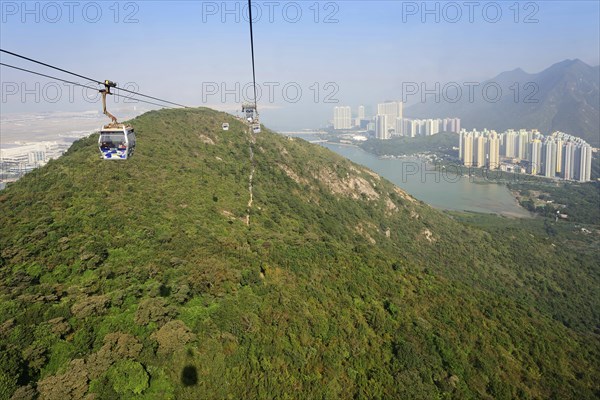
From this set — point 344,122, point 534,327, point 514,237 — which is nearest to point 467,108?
point 344,122

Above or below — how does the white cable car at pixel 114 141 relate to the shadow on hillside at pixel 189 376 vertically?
above

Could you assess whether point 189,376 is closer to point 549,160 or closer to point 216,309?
point 216,309

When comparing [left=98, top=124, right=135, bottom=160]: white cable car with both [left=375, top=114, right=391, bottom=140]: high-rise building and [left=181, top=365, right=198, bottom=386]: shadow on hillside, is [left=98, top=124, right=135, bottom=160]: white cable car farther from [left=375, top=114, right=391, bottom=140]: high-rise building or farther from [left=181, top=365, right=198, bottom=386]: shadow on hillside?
[left=375, top=114, right=391, bottom=140]: high-rise building

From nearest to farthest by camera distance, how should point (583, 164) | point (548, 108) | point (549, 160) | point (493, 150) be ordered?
point (583, 164), point (549, 160), point (493, 150), point (548, 108)

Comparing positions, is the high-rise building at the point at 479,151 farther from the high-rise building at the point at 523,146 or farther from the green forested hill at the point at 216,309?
the green forested hill at the point at 216,309

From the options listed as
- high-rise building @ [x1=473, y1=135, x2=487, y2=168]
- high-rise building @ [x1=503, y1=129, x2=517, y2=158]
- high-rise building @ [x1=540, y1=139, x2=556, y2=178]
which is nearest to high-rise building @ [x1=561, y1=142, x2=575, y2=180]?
high-rise building @ [x1=540, y1=139, x2=556, y2=178]

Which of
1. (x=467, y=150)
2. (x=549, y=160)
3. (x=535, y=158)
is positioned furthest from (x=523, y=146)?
(x=467, y=150)

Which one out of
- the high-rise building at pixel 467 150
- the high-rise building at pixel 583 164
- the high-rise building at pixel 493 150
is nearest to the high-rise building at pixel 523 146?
the high-rise building at pixel 493 150
